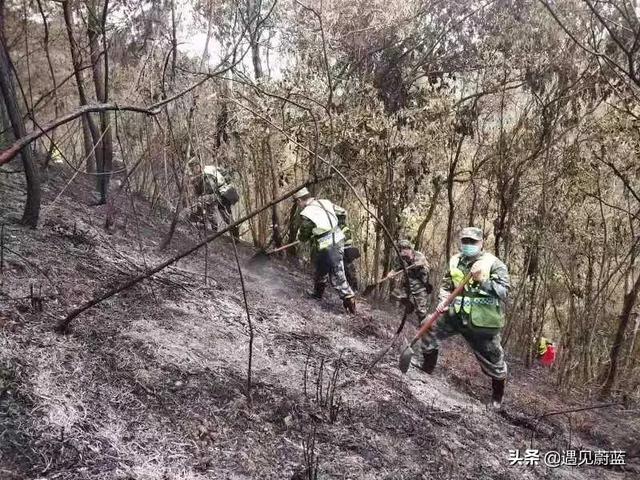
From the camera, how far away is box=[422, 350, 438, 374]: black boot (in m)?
5.82

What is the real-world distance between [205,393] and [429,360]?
2.86 metres

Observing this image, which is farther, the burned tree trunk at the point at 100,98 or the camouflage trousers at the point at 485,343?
the burned tree trunk at the point at 100,98

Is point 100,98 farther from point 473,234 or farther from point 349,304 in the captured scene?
point 473,234

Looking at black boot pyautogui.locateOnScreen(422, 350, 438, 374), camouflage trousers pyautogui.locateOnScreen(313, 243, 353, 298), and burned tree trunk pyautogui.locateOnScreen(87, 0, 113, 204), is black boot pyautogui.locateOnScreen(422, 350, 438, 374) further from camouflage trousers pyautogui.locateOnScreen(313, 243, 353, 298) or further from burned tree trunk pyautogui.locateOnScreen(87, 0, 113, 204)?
burned tree trunk pyautogui.locateOnScreen(87, 0, 113, 204)

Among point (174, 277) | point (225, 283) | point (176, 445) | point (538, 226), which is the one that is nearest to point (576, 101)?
point (538, 226)

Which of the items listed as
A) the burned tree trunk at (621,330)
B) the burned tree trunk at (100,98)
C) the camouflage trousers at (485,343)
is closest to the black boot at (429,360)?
the camouflage trousers at (485,343)

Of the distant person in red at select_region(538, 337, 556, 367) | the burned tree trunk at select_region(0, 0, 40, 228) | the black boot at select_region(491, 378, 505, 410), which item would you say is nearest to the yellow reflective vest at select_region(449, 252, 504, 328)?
the black boot at select_region(491, 378, 505, 410)

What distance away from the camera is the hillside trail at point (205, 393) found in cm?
307

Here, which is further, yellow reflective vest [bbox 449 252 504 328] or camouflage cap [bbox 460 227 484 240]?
camouflage cap [bbox 460 227 484 240]

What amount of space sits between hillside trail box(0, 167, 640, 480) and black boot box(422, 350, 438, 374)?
0.20 metres

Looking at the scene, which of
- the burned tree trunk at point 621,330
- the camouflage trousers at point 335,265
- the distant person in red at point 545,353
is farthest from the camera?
the distant person in red at point 545,353

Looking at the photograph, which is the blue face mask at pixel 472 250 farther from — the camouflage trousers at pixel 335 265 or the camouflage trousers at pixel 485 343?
the camouflage trousers at pixel 335 265

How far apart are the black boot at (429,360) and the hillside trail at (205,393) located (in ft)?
0.66

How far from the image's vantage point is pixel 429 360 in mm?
5867
